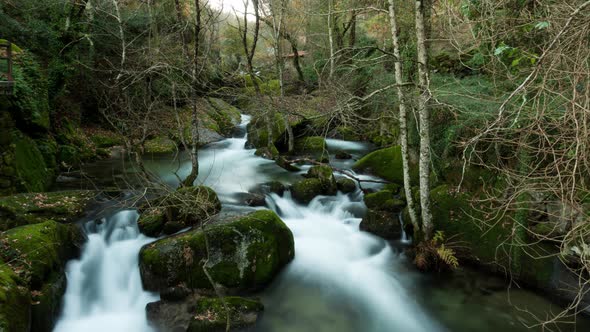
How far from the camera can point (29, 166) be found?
959 cm

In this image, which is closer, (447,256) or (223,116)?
(447,256)

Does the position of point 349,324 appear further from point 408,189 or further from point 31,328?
point 31,328

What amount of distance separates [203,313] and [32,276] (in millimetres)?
2698

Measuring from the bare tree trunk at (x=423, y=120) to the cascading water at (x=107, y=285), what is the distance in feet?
18.4

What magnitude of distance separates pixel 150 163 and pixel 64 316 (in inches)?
337

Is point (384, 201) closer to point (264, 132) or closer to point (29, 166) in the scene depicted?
point (264, 132)

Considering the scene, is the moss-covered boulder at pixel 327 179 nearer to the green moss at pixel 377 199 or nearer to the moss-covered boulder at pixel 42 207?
the green moss at pixel 377 199

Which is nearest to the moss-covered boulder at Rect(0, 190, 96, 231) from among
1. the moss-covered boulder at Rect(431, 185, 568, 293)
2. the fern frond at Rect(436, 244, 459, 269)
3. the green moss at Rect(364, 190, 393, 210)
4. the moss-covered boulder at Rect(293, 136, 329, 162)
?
the green moss at Rect(364, 190, 393, 210)

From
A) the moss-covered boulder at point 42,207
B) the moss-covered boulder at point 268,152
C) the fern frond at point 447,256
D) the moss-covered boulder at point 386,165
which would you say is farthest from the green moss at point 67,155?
the fern frond at point 447,256

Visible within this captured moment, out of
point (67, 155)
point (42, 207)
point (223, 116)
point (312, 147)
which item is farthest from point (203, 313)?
point (223, 116)

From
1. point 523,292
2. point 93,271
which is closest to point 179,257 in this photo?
point 93,271

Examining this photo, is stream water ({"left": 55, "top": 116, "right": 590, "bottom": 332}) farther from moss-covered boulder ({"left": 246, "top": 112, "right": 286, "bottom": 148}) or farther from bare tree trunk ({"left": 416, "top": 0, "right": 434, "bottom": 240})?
moss-covered boulder ({"left": 246, "top": 112, "right": 286, "bottom": 148})

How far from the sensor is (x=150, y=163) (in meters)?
13.9

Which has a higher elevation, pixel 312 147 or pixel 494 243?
pixel 312 147
